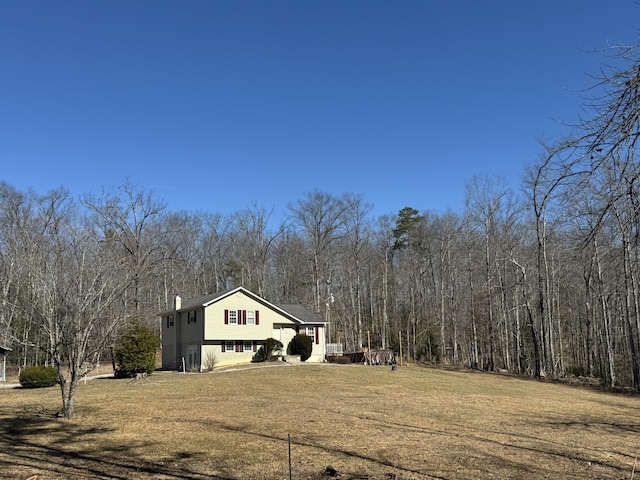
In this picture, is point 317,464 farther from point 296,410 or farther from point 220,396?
point 220,396

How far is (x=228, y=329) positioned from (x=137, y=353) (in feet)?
22.7

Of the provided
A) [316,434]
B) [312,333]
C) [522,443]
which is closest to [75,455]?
[316,434]

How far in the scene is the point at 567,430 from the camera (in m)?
13.2

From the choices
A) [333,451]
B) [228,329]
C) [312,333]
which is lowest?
[333,451]

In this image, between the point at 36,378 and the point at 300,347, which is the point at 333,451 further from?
the point at 300,347

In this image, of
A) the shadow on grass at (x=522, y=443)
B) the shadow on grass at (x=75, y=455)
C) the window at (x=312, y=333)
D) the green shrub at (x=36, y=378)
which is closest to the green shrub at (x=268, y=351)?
the window at (x=312, y=333)

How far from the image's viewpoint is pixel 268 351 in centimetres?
3509

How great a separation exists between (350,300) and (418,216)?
12347 millimetres

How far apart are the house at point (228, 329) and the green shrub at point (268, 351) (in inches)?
18.3

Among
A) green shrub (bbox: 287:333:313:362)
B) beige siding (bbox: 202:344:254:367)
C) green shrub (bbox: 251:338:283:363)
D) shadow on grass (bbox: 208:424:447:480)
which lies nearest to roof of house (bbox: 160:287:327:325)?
green shrub (bbox: 287:333:313:362)

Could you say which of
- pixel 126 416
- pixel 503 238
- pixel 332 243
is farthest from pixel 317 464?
pixel 332 243

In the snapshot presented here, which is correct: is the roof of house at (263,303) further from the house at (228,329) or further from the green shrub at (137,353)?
the green shrub at (137,353)

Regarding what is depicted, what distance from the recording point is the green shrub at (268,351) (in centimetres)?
3512

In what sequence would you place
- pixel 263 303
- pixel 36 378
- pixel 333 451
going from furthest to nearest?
pixel 263 303
pixel 36 378
pixel 333 451
